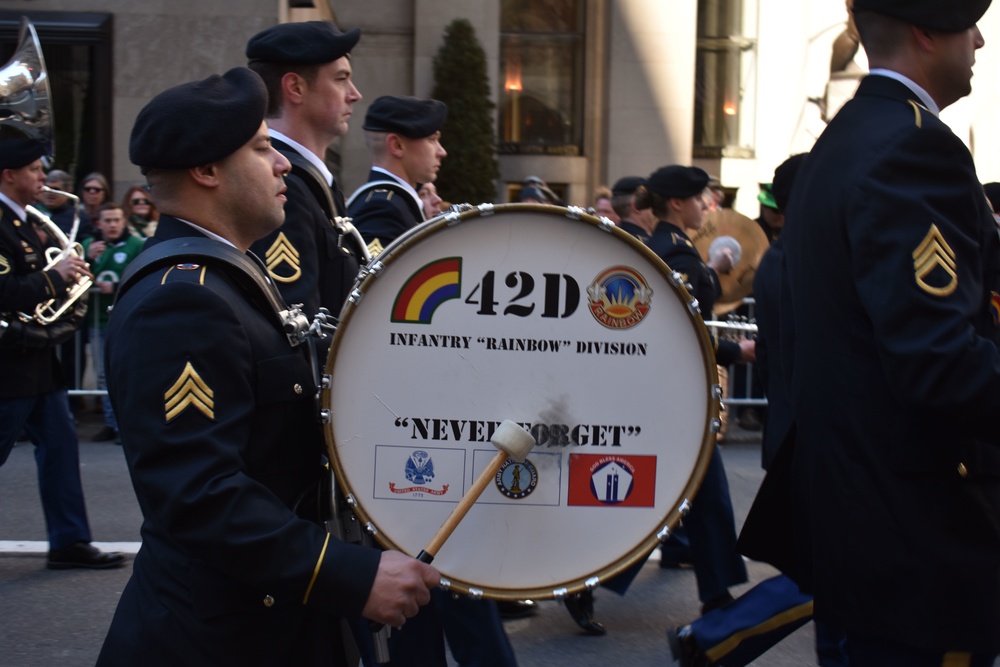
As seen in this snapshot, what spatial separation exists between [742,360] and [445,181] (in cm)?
1415

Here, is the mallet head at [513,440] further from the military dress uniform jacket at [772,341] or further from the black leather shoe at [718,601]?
the black leather shoe at [718,601]

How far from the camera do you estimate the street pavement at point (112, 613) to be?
15.4 ft

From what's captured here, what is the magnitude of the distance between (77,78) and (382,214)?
29.2 feet

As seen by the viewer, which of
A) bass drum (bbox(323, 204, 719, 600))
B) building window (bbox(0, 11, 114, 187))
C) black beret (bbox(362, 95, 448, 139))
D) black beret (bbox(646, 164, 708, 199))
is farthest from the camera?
building window (bbox(0, 11, 114, 187))

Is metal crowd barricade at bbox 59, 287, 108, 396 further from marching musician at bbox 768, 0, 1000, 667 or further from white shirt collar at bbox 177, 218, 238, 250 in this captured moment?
marching musician at bbox 768, 0, 1000, 667

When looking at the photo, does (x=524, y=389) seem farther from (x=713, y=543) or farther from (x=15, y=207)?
(x=15, y=207)

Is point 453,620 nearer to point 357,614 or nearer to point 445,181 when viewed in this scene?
point 357,614

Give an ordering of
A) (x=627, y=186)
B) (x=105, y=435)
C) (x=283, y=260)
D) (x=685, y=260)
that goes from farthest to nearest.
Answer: (x=105, y=435), (x=627, y=186), (x=685, y=260), (x=283, y=260)

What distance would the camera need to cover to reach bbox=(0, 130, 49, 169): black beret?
225 inches

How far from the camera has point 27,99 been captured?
6055 millimetres

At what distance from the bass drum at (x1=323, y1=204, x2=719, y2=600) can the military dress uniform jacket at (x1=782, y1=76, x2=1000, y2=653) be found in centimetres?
31

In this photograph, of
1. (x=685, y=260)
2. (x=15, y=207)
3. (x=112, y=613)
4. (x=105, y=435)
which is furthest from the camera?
(x=105, y=435)

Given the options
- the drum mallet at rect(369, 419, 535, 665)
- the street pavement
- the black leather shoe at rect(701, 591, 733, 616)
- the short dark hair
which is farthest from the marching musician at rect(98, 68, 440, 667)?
the black leather shoe at rect(701, 591, 733, 616)

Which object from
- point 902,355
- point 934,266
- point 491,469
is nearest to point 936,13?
point 934,266
